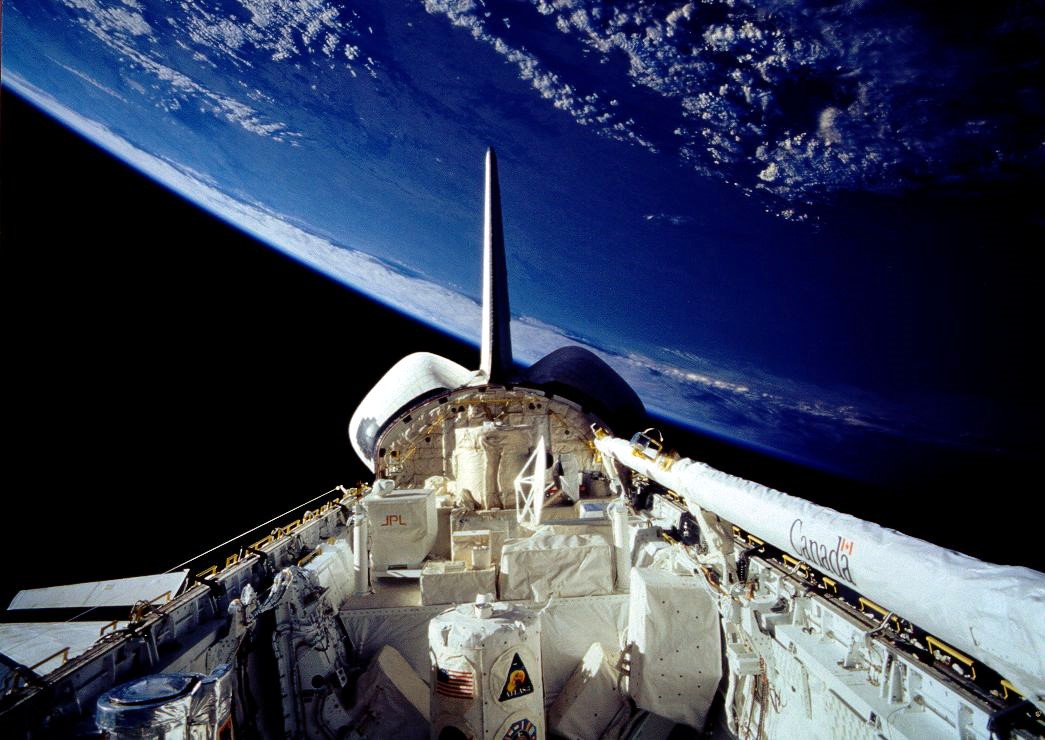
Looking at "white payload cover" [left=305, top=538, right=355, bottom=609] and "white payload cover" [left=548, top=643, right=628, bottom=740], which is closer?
"white payload cover" [left=548, top=643, right=628, bottom=740]

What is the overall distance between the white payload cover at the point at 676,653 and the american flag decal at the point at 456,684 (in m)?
1.76

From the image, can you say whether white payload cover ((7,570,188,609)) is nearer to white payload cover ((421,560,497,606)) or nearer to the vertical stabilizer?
white payload cover ((421,560,497,606))

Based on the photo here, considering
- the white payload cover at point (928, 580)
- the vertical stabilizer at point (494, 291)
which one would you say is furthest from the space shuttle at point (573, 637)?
the vertical stabilizer at point (494, 291)

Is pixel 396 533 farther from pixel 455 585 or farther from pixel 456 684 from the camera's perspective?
pixel 456 684

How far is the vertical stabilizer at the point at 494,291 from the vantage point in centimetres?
1411

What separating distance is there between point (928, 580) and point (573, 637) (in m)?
4.13

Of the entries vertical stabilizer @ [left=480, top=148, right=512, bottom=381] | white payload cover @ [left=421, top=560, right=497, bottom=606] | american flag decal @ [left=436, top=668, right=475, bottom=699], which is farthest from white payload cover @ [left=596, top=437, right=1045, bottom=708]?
vertical stabilizer @ [left=480, top=148, right=512, bottom=381]

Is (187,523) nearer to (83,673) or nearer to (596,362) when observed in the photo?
(596,362)

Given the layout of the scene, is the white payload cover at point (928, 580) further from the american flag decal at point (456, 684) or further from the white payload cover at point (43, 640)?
the white payload cover at point (43, 640)

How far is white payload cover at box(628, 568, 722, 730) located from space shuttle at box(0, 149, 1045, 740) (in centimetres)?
2

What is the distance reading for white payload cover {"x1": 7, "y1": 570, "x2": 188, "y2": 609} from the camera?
7.81 meters

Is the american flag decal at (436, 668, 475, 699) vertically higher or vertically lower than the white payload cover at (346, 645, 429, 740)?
higher

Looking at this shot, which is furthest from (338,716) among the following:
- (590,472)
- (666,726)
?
(590,472)

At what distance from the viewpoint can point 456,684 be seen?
403 centimetres
